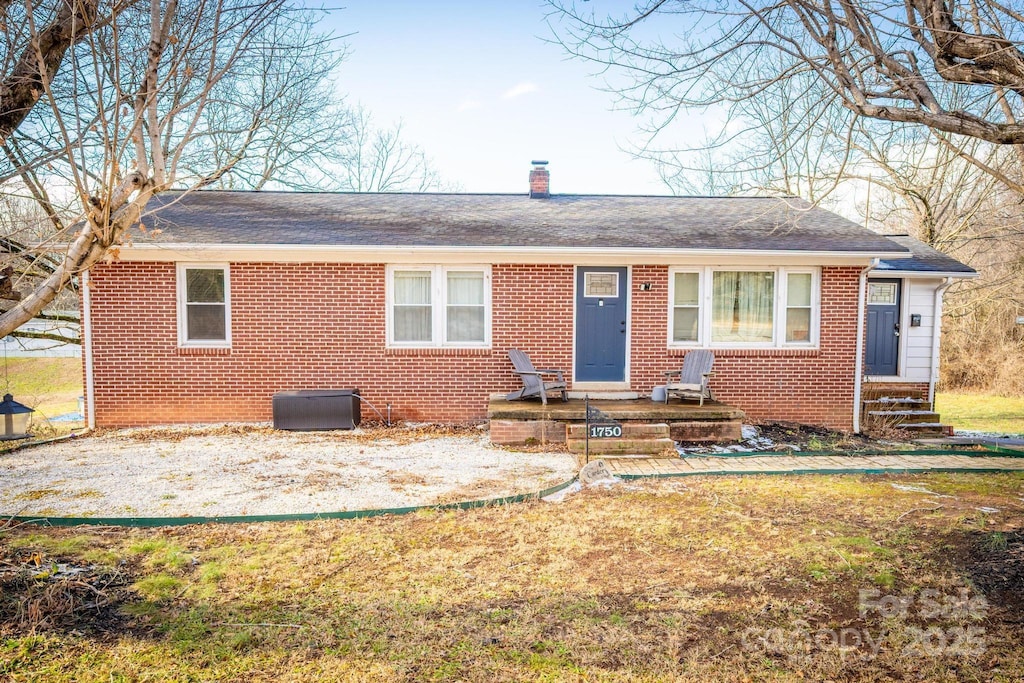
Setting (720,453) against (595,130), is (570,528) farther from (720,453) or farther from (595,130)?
(595,130)

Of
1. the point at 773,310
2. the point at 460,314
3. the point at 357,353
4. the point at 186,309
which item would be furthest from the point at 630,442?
the point at 186,309

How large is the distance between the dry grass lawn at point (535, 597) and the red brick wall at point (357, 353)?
462 cm

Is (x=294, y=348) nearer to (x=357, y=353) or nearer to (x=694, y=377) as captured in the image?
(x=357, y=353)

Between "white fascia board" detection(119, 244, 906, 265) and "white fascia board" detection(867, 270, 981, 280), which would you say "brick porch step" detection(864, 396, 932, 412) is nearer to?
"white fascia board" detection(867, 270, 981, 280)

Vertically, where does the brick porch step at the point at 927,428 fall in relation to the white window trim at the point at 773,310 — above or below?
below

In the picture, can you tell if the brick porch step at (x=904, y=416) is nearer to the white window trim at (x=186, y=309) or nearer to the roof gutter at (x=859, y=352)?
the roof gutter at (x=859, y=352)

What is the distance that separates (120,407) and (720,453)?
30.3ft

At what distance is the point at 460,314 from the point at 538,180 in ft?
14.3

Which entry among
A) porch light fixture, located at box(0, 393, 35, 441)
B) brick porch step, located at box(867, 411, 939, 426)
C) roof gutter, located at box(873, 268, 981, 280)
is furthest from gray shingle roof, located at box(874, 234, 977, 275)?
porch light fixture, located at box(0, 393, 35, 441)

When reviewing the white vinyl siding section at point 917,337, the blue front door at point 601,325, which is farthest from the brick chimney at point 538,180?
the white vinyl siding section at point 917,337

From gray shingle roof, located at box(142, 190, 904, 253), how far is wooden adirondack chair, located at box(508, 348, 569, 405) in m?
1.78

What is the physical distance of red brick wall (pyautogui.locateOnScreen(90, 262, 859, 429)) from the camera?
9898 mm

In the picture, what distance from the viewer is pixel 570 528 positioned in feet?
17.4

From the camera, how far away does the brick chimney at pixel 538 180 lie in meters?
13.2
